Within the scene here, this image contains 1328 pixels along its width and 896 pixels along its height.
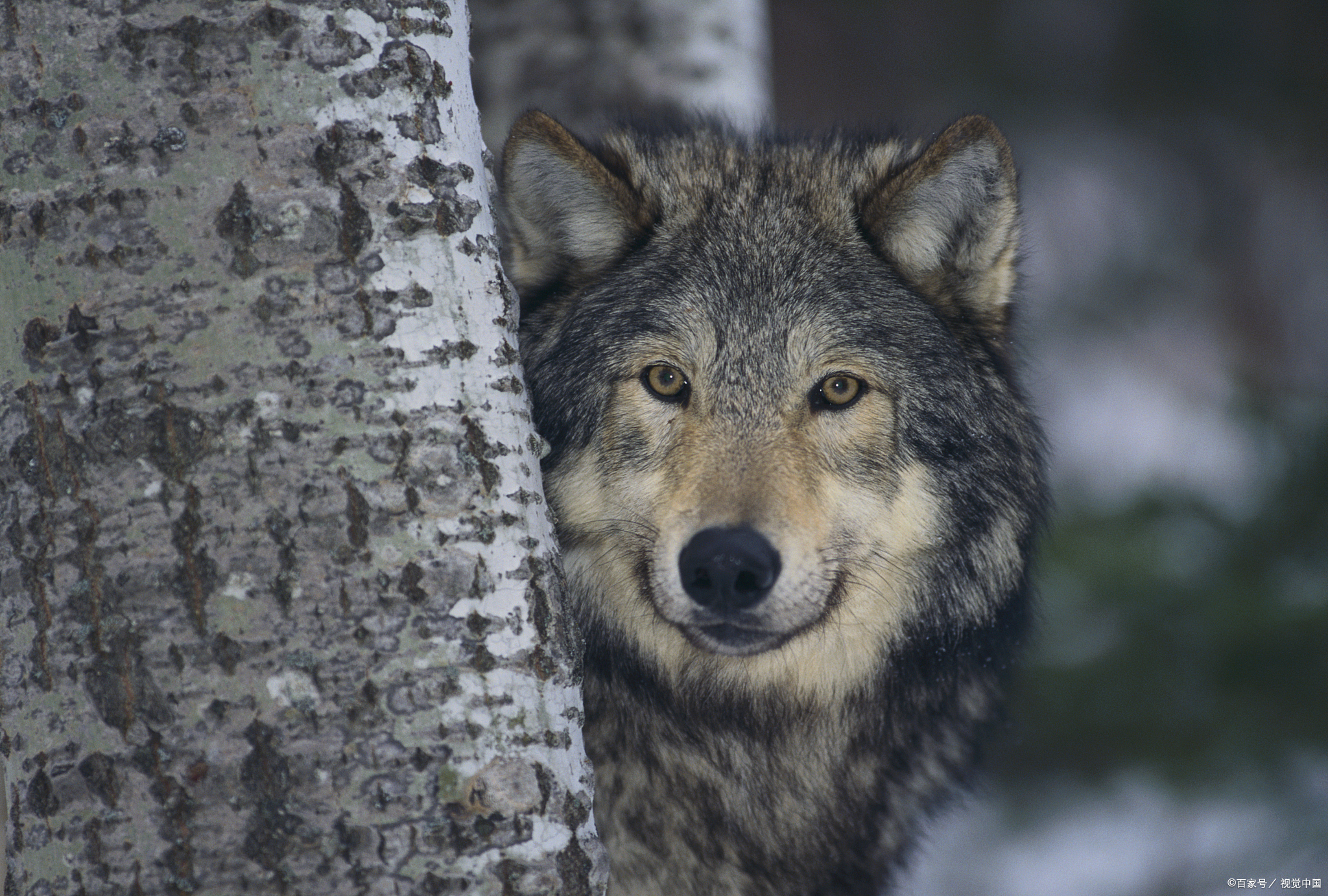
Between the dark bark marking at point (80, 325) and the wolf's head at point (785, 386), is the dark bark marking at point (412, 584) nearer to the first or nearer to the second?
the dark bark marking at point (80, 325)

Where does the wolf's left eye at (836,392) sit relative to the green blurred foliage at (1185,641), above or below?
above

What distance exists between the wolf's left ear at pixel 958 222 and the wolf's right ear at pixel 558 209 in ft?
2.23

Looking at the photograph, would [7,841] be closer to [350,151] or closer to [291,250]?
[291,250]

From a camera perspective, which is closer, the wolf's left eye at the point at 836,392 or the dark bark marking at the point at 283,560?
the dark bark marking at the point at 283,560

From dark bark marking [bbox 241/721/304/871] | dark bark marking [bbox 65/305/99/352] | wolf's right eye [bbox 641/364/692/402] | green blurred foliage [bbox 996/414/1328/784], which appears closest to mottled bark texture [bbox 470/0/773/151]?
wolf's right eye [bbox 641/364/692/402]

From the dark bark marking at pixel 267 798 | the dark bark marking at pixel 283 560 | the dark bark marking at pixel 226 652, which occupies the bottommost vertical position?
the dark bark marking at pixel 267 798

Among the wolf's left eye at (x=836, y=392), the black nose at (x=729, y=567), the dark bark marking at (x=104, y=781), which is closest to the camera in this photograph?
the dark bark marking at (x=104, y=781)

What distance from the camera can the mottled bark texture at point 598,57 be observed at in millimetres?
4297

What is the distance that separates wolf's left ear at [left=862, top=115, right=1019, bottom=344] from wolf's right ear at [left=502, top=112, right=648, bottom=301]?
68 centimetres

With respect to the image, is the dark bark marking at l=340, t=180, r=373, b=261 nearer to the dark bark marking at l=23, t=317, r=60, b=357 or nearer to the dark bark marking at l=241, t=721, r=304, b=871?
the dark bark marking at l=23, t=317, r=60, b=357

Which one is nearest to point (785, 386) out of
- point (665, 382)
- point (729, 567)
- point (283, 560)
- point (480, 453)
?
point (665, 382)

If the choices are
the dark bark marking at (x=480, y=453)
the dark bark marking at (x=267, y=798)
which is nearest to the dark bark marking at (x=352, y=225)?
the dark bark marking at (x=480, y=453)

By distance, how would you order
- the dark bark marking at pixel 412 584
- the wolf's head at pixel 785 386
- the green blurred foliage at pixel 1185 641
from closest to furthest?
1. the dark bark marking at pixel 412 584
2. the wolf's head at pixel 785 386
3. the green blurred foliage at pixel 1185 641

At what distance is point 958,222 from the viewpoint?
267 centimetres
